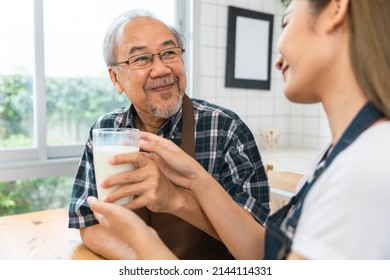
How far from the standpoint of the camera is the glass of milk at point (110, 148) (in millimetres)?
822

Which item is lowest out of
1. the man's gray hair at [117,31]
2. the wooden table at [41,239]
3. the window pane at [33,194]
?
the window pane at [33,194]

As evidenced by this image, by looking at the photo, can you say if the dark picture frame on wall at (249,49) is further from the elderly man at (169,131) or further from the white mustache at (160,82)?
the white mustache at (160,82)

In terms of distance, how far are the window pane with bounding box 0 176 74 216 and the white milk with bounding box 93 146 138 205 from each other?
1.58m

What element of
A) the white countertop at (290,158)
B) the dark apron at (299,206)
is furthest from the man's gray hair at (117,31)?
the white countertop at (290,158)

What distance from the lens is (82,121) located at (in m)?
2.43

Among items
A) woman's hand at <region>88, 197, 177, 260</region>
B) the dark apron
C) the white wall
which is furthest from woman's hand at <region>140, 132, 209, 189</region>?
the white wall

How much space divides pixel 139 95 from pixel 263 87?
73.9 inches

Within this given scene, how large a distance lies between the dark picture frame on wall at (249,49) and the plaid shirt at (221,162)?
1.43 meters

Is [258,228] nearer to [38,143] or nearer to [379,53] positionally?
[379,53]

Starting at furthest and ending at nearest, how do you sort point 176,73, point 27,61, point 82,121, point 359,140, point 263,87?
point 263,87 < point 82,121 < point 27,61 < point 176,73 < point 359,140

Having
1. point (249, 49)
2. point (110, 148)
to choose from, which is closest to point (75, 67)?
point (249, 49)

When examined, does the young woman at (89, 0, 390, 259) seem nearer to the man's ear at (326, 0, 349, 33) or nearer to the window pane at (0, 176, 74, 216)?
the man's ear at (326, 0, 349, 33)
